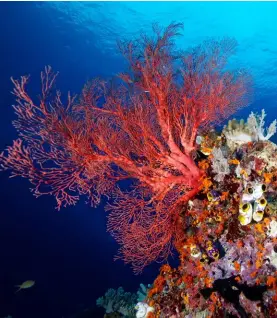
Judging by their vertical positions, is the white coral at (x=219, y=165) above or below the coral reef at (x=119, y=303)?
above

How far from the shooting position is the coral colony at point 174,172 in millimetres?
3734

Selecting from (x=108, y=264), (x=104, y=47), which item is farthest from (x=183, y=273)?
(x=104, y=47)

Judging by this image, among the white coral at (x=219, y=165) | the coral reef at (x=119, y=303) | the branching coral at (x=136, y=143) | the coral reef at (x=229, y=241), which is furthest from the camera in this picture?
the coral reef at (x=119, y=303)

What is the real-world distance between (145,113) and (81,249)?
112 ft

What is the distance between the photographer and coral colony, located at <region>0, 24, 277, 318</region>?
3.73 metres

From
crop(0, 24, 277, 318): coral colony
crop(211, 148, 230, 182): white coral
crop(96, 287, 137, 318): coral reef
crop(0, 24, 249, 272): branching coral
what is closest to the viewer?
crop(0, 24, 277, 318): coral colony

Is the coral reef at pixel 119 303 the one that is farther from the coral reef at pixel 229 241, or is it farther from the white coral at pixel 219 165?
the white coral at pixel 219 165

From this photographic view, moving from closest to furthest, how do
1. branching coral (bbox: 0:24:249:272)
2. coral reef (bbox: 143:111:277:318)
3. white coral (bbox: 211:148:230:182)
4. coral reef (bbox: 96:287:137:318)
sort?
coral reef (bbox: 143:111:277:318), white coral (bbox: 211:148:230:182), branching coral (bbox: 0:24:249:272), coral reef (bbox: 96:287:137:318)

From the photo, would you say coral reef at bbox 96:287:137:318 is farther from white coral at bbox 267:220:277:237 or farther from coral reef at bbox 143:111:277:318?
white coral at bbox 267:220:277:237

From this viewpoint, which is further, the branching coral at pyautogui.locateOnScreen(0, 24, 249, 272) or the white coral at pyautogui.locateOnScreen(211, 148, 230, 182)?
the branching coral at pyautogui.locateOnScreen(0, 24, 249, 272)

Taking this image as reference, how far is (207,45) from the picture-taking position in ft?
20.2

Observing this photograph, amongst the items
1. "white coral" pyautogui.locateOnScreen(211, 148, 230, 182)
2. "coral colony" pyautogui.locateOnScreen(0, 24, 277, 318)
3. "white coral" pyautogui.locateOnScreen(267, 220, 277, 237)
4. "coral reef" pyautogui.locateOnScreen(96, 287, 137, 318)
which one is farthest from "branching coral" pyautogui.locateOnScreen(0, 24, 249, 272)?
"coral reef" pyautogui.locateOnScreen(96, 287, 137, 318)

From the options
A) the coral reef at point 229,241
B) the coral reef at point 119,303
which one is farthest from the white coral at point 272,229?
the coral reef at point 119,303

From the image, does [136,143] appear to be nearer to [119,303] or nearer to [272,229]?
[272,229]
